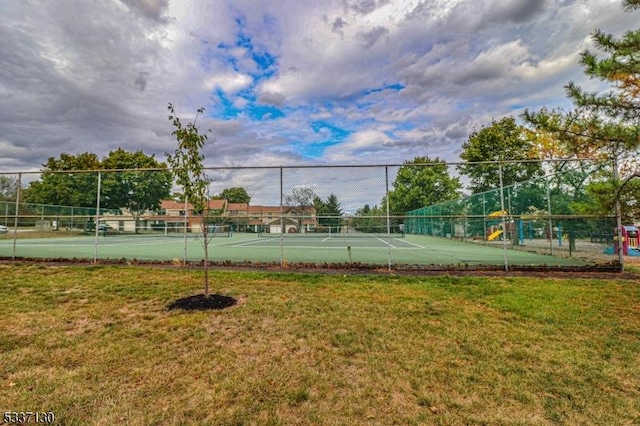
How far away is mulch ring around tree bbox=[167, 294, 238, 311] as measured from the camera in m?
4.89

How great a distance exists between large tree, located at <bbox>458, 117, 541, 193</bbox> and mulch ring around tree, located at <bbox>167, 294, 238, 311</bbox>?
20.9 m

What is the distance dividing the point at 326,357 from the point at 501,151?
26671 mm

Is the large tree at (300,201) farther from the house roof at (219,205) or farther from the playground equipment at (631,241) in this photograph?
the playground equipment at (631,241)

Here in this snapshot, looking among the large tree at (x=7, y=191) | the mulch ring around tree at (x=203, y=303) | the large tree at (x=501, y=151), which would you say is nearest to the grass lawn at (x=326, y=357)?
the mulch ring around tree at (x=203, y=303)

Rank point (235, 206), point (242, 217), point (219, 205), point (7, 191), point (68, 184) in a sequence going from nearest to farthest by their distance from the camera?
point (219, 205) → point (235, 206) → point (242, 217) → point (68, 184) → point (7, 191)

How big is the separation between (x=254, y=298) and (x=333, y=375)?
2892mm

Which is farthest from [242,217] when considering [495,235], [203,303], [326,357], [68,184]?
[495,235]

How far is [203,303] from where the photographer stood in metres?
5.08

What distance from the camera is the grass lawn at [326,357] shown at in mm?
2361

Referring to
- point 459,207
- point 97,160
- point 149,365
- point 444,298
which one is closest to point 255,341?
point 149,365

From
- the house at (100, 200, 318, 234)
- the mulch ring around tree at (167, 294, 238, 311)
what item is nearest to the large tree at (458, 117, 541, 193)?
the house at (100, 200, 318, 234)

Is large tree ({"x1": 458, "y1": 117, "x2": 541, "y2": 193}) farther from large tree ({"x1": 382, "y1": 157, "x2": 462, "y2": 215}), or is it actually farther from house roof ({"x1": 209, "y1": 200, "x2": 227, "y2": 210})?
house roof ({"x1": 209, "y1": 200, "x2": 227, "y2": 210})

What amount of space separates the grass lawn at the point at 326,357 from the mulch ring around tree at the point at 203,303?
0.66 feet

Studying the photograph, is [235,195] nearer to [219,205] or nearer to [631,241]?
[219,205]
